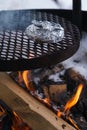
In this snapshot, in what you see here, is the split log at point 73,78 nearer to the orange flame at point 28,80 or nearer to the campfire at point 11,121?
the orange flame at point 28,80

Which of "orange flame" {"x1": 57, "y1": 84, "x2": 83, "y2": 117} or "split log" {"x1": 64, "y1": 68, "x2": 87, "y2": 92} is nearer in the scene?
"orange flame" {"x1": 57, "y1": 84, "x2": 83, "y2": 117}

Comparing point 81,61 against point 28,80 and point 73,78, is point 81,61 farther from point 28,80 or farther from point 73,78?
point 28,80

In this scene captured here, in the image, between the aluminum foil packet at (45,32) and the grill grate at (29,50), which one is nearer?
the grill grate at (29,50)

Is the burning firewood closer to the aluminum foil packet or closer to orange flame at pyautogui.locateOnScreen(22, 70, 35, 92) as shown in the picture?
orange flame at pyautogui.locateOnScreen(22, 70, 35, 92)

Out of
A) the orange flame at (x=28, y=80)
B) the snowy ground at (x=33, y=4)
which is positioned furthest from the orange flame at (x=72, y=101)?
the snowy ground at (x=33, y=4)

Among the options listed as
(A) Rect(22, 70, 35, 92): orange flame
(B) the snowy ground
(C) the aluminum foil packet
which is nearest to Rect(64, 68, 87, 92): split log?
(A) Rect(22, 70, 35, 92): orange flame

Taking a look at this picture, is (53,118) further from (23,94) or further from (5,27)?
(5,27)

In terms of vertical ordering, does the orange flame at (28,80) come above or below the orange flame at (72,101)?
above
